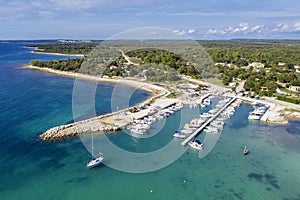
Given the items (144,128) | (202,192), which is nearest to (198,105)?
(144,128)

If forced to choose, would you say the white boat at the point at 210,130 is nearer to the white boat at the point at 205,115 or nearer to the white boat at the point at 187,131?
the white boat at the point at 187,131

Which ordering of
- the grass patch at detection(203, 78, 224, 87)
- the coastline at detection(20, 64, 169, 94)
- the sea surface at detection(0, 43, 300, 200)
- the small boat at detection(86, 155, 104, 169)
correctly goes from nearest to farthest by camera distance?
1. the sea surface at detection(0, 43, 300, 200)
2. the small boat at detection(86, 155, 104, 169)
3. the coastline at detection(20, 64, 169, 94)
4. the grass patch at detection(203, 78, 224, 87)

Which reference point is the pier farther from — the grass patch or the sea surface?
the grass patch

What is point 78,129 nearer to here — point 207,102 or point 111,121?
point 111,121

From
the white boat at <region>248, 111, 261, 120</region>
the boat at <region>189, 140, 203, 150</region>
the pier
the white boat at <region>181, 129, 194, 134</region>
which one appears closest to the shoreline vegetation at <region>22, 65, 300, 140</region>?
the white boat at <region>248, 111, 261, 120</region>

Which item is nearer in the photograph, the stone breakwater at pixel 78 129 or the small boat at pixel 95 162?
the small boat at pixel 95 162

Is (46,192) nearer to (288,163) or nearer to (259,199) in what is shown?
(259,199)

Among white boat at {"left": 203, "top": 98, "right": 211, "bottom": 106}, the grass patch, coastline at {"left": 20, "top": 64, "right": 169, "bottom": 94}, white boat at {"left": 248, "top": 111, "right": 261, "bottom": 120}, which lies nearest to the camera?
white boat at {"left": 248, "top": 111, "right": 261, "bottom": 120}

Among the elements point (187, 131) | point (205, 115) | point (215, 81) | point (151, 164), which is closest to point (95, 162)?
point (151, 164)

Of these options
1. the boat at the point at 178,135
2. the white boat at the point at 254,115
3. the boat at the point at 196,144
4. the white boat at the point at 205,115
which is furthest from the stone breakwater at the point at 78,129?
the white boat at the point at 254,115
